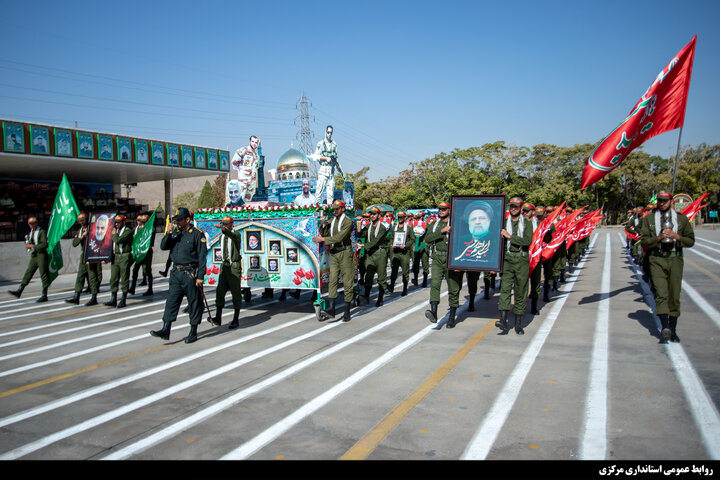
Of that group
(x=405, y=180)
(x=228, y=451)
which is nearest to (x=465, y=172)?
(x=405, y=180)

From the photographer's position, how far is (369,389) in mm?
5418

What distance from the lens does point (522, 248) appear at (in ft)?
26.8

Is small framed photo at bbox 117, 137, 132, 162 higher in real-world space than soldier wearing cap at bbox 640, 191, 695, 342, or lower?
higher

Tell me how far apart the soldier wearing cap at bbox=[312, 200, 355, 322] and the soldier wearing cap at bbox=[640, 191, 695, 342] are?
468cm

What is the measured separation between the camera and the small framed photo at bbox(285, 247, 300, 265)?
984cm

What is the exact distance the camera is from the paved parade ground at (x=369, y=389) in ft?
13.3

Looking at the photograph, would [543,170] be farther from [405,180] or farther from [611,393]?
[611,393]

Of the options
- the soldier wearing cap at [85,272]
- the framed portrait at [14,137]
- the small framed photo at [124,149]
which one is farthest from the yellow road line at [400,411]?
→ the small framed photo at [124,149]

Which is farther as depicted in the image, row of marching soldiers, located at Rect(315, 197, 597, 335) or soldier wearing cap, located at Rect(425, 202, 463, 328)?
soldier wearing cap, located at Rect(425, 202, 463, 328)

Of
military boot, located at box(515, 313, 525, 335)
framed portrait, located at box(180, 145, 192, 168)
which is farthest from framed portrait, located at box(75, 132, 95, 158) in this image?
military boot, located at box(515, 313, 525, 335)

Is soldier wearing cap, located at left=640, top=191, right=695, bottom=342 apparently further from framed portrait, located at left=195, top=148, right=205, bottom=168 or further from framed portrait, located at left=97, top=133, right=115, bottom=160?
framed portrait, located at left=195, top=148, right=205, bottom=168

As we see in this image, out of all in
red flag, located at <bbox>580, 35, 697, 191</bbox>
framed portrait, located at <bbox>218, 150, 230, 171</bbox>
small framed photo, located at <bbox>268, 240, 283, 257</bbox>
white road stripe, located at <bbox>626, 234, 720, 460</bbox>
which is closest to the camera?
white road stripe, located at <bbox>626, 234, 720, 460</bbox>

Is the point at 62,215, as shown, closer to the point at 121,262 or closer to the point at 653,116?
the point at 121,262

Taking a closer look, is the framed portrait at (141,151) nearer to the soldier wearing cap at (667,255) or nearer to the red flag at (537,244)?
the red flag at (537,244)
